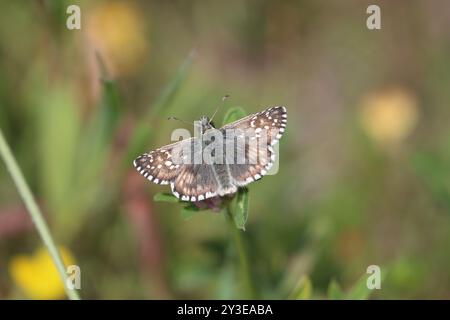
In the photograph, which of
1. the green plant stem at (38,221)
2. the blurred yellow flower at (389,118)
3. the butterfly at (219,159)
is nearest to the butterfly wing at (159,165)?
the butterfly at (219,159)

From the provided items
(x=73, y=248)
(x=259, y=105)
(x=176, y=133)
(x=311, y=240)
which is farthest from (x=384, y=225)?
(x=73, y=248)

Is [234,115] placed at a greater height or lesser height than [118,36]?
lesser

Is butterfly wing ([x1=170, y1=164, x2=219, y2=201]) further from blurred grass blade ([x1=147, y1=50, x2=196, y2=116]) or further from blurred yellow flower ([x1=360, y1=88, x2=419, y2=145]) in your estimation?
blurred yellow flower ([x1=360, y1=88, x2=419, y2=145])

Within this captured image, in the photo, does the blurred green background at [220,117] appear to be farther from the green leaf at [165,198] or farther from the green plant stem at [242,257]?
the green leaf at [165,198]

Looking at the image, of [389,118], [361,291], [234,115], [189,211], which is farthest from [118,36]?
[361,291]

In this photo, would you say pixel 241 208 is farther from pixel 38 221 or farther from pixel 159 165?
pixel 38 221
